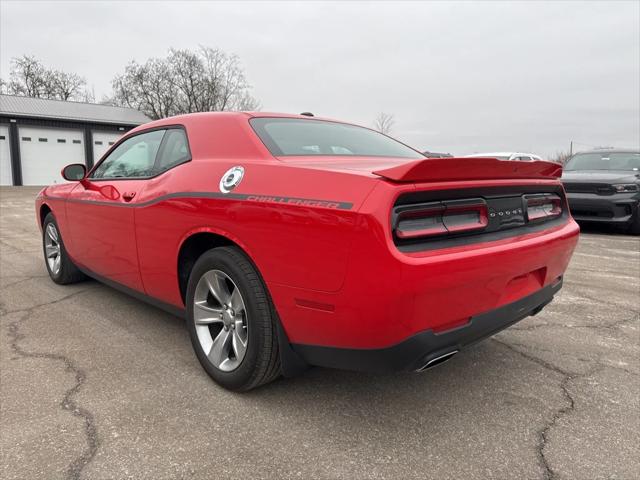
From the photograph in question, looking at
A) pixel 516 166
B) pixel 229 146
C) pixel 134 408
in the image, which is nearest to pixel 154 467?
pixel 134 408

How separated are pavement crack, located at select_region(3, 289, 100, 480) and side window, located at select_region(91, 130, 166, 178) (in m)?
1.27

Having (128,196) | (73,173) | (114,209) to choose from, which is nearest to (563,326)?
(128,196)

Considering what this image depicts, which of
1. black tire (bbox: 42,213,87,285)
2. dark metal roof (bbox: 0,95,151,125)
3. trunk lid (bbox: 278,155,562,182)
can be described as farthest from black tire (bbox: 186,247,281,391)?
dark metal roof (bbox: 0,95,151,125)

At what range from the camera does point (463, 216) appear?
2004 millimetres

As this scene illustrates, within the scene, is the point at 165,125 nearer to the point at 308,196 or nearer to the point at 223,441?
the point at 308,196

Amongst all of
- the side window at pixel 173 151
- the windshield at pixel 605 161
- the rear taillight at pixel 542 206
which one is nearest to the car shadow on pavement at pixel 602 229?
the windshield at pixel 605 161

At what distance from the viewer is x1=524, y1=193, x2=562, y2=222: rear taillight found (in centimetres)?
237

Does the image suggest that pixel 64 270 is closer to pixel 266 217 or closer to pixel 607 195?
pixel 266 217

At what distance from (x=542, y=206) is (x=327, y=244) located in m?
1.41

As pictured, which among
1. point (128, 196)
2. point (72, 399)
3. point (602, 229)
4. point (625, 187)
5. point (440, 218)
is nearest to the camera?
point (440, 218)

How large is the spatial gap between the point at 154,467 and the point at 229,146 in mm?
1592

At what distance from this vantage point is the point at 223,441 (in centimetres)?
199

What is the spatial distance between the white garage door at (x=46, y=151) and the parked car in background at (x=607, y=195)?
24251mm

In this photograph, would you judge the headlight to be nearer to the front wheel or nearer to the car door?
the front wheel
